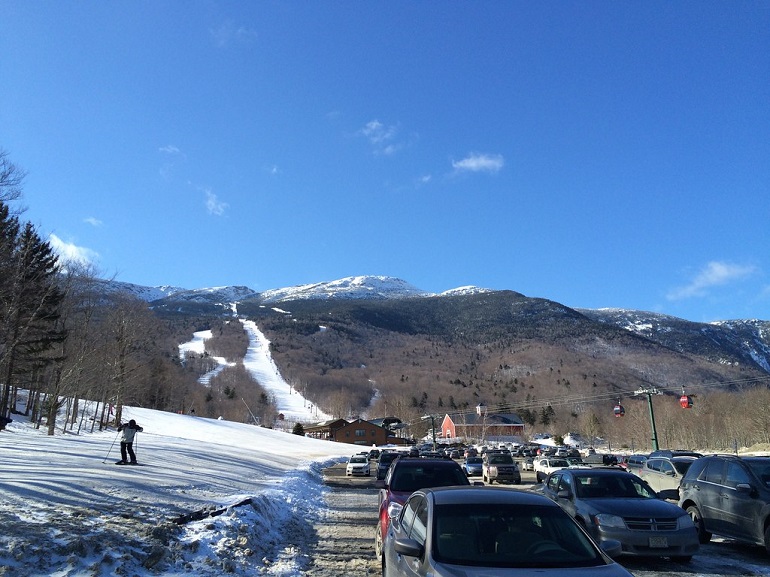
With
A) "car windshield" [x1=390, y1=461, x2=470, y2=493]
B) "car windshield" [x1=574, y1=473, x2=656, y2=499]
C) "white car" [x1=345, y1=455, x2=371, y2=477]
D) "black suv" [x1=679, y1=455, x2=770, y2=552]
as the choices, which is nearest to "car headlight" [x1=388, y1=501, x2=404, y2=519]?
"car windshield" [x1=390, y1=461, x2=470, y2=493]

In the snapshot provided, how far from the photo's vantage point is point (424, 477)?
35.1 feet

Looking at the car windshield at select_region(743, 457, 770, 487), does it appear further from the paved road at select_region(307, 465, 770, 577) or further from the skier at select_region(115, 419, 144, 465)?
the skier at select_region(115, 419, 144, 465)

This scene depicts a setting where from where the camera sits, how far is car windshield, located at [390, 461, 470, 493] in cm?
1039

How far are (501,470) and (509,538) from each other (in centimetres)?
2737

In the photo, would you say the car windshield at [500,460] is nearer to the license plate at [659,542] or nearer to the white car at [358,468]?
the white car at [358,468]

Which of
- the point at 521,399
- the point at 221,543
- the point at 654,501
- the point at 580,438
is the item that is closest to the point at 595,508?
the point at 654,501

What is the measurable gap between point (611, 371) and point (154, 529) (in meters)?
203

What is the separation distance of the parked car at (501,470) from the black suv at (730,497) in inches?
766

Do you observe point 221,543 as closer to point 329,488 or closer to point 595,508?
point 595,508

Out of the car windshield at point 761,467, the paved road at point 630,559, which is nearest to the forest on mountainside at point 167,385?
the paved road at point 630,559

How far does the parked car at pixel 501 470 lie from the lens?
30641 millimetres

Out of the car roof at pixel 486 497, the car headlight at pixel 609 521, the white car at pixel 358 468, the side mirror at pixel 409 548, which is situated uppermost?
Result: the car roof at pixel 486 497

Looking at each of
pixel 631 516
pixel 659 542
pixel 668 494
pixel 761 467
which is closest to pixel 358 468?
pixel 668 494

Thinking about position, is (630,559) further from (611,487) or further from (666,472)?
(666,472)
